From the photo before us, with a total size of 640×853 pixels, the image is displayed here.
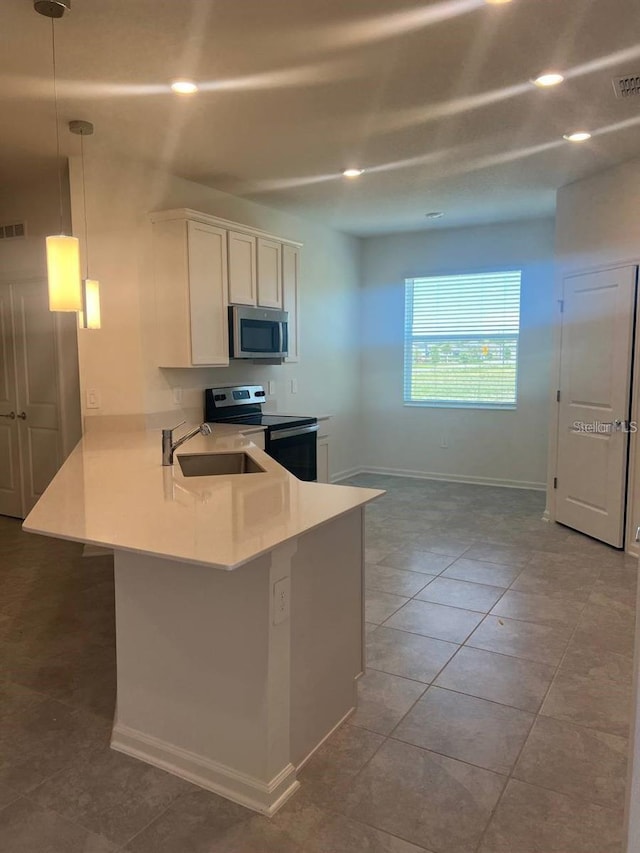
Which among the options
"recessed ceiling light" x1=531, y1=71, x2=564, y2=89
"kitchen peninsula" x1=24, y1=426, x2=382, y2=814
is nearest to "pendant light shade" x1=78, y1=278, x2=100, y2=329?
"kitchen peninsula" x1=24, y1=426, x2=382, y2=814

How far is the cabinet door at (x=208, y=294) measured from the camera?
4.11m

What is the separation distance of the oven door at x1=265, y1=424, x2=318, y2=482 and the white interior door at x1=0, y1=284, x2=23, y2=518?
225 centimetres

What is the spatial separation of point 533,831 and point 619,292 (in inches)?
141

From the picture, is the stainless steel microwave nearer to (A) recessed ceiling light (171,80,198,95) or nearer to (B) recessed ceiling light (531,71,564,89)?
(A) recessed ceiling light (171,80,198,95)

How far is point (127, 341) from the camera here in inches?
159

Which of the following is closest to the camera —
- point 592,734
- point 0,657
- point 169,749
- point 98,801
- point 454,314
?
point 98,801

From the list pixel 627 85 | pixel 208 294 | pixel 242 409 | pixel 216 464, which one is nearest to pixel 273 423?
pixel 242 409

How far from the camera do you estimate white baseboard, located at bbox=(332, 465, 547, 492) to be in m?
6.33

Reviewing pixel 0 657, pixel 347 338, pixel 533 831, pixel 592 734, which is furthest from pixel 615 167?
pixel 0 657

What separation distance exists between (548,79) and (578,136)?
916mm

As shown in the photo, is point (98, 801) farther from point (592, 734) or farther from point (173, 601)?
point (592, 734)

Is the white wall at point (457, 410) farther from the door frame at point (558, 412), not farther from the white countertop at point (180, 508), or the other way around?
the white countertop at point (180, 508)

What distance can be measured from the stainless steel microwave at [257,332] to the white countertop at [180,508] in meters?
1.61

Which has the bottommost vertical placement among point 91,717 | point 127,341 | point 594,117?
point 91,717
